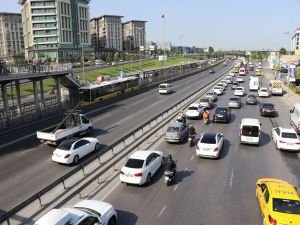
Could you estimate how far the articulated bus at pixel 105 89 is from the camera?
46.3 metres

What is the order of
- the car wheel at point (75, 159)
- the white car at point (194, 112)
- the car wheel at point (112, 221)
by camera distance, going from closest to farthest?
the car wheel at point (112, 221) < the car wheel at point (75, 159) < the white car at point (194, 112)

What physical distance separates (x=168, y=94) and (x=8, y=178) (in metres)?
40.9

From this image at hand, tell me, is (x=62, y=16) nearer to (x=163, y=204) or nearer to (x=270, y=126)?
(x=270, y=126)

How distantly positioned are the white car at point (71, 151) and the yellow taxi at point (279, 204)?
11.8 metres

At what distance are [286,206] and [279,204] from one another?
26 cm

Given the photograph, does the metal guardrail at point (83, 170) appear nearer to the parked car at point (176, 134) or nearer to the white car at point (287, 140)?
the parked car at point (176, 134)

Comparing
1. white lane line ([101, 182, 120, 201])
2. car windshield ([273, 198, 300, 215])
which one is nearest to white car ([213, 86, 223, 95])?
white lane line ([101, 182, 120, 201])

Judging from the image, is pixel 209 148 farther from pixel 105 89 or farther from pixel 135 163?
pixel 105 89

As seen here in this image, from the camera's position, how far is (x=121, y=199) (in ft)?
50.6

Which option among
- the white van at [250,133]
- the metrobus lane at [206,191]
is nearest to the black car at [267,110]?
the metrobus lane at [206,191]

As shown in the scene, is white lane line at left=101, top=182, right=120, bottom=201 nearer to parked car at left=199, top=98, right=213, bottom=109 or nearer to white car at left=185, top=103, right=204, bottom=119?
white car at left=185, top=103, right=204, bottom=119

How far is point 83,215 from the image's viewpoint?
11305 mm

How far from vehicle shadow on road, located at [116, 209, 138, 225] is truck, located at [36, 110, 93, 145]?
11.7m

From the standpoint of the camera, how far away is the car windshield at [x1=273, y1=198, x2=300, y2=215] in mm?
11859
